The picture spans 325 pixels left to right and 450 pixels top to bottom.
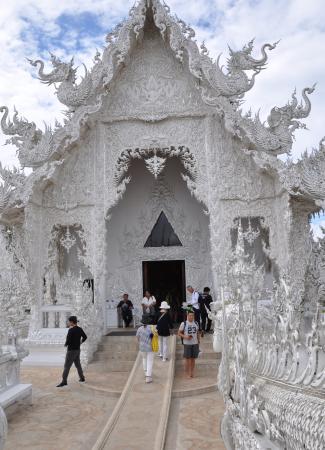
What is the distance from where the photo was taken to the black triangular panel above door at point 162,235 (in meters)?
9.35

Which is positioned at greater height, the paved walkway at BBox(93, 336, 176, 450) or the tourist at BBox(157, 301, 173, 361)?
the tourist at BBox(157, 301, 173, 361)

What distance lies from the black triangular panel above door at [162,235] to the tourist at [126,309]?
4.95 ft

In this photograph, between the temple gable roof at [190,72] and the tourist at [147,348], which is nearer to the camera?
the tourist at [147,348]

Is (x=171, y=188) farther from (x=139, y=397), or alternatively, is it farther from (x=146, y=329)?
(x=139, y=397)

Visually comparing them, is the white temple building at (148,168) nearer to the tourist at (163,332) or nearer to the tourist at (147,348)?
the tourist at (163,332)

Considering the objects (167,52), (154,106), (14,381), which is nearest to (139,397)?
(14,381)

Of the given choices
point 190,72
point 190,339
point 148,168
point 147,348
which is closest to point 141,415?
point 147,348

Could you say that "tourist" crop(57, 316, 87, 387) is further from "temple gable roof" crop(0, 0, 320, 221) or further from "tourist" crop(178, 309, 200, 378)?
"temple gable roof" crop(0, 0, 320, 221)

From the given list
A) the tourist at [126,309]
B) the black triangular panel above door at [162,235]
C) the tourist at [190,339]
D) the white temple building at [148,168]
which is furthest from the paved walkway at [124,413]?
the black triangular panel above door at [162,235]

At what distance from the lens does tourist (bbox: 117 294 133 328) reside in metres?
8.38

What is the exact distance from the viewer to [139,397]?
14.7 feet

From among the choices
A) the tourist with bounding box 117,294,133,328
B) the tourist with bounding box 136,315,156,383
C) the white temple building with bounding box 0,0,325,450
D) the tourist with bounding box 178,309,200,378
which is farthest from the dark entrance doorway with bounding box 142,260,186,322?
the tourist with bounding box 136,315,156,383

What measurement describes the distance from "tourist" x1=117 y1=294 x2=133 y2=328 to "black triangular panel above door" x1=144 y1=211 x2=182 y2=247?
4.95ft

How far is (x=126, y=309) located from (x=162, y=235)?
6.61 feet
